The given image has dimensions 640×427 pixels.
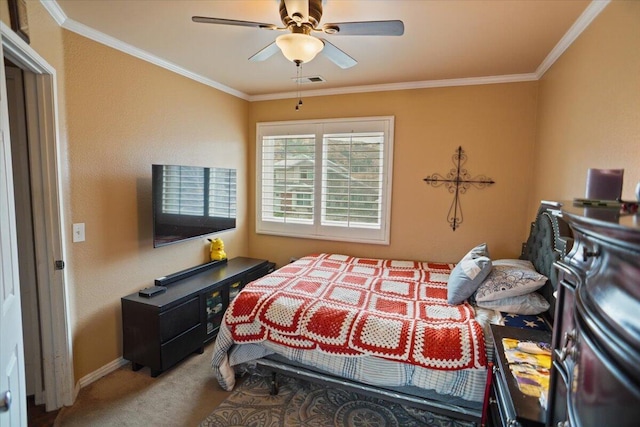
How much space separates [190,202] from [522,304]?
9.12ft

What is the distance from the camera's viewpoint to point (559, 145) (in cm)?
248

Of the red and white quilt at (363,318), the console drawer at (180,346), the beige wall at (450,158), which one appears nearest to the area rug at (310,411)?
the red and white quilt at (363,318)

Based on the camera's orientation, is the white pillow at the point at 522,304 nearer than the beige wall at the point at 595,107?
No

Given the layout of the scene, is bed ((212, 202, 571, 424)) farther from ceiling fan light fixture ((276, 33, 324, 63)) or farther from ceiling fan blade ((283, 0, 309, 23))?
ceiling fan blade ((283, 0, 309, 23))

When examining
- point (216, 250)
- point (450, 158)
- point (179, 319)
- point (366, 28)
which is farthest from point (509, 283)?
point (216, 250)

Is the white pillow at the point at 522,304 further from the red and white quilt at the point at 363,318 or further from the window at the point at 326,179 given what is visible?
the window at the point at 326,179

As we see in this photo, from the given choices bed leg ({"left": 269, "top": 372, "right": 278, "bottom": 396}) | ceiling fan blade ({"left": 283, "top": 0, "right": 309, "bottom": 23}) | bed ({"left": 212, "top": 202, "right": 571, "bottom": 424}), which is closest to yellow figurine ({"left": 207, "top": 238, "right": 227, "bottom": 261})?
bed ({"left": 212, "top": 202, "right": 571, "bottom": 424})

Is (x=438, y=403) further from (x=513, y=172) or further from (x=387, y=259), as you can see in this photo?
(x=513, y=172)

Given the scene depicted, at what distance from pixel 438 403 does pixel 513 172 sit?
7.61ft

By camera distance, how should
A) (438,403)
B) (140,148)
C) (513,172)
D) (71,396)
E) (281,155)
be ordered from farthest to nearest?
1. (281,155)
2. (513,172)
3. (140,148)
4. (71,396)
5. (438,403)

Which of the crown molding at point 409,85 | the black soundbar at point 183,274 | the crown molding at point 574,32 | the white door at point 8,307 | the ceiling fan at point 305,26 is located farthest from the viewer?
the crown molding at point 409,85

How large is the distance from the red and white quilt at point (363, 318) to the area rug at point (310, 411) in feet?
1.43

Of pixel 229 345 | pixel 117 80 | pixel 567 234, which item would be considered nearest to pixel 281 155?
pixel 117 80

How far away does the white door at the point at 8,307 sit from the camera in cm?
113
